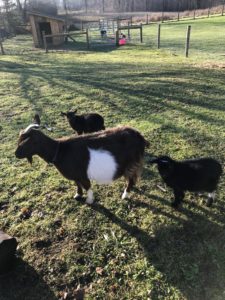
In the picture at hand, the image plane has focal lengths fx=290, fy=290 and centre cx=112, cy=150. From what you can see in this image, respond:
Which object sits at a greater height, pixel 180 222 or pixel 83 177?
pixel 83 177

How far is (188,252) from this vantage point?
12.0ft

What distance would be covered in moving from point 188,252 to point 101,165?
5.28ft

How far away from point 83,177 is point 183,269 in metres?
1.83

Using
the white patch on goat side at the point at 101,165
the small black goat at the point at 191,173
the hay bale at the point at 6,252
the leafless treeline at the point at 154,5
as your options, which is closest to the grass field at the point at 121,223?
the hay bale at the point at 6,252

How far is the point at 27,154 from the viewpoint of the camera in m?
4.10

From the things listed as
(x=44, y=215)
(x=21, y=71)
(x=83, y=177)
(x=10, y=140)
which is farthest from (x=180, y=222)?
(x=21, y=71)

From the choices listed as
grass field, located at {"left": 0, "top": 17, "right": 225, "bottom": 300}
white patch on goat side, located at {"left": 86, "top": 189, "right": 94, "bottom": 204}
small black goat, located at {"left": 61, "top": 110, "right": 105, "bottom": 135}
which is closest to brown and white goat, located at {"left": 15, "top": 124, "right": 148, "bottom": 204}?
white patch on goat side, located at {"left": 86, "top": 189, "right": 94, "bottom": 204}

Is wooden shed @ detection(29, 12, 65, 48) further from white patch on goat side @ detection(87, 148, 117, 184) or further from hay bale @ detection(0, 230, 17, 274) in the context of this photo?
hay bale @ detection(0, 230, 17, 274)

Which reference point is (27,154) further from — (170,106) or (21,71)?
(21,71)

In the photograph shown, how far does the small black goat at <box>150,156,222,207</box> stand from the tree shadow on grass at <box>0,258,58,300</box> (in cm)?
211

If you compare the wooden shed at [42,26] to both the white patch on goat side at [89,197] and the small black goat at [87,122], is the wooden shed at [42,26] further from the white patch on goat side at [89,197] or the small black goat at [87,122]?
the white patch on goat side at [89,197]

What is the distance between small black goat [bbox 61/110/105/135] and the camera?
19.6ft

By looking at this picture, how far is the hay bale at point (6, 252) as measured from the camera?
342 centimetres

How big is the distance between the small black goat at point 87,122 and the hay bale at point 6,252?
9.93 ft
